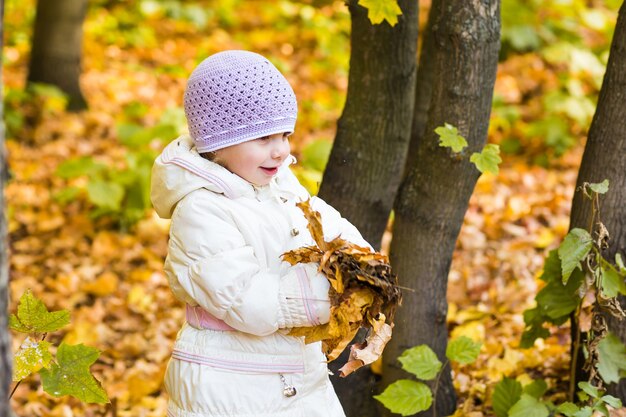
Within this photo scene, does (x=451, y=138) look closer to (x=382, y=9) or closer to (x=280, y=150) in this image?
(x=382, y=9)

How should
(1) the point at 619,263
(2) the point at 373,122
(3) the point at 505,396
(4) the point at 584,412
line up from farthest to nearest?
1. (2) the point at 373,122
2. (3) the point at 505,396
3. (1) the point at 619,263
4. (4) the point at 584,412

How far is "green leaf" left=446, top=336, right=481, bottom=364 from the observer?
123 inches

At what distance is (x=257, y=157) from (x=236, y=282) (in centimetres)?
41

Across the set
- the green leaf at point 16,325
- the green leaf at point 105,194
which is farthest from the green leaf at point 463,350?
the green leaf at point 105,194

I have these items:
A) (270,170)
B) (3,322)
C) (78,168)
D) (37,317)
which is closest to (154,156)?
(78,168)

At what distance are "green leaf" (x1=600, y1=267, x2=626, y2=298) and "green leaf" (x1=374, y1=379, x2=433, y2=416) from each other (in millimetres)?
789

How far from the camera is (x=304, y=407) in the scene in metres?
2.49

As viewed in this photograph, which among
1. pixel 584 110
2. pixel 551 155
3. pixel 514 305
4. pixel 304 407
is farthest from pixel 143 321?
pixel 584 110

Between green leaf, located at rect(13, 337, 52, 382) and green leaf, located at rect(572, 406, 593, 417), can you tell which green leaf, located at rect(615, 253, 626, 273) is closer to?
green leaf, located at rect(572, 406, 593, 417)

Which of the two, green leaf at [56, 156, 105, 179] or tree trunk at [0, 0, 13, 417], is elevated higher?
tree trunk at [0, 0, 13, 417]

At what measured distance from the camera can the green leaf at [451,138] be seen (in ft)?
9.73

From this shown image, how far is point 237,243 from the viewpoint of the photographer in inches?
90.7

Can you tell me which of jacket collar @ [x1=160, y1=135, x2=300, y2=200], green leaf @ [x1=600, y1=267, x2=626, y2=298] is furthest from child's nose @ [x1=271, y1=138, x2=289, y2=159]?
green leaf @ [x1=600, y1=267, x2=626, y2=298]

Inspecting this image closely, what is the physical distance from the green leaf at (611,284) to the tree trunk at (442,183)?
63cm
